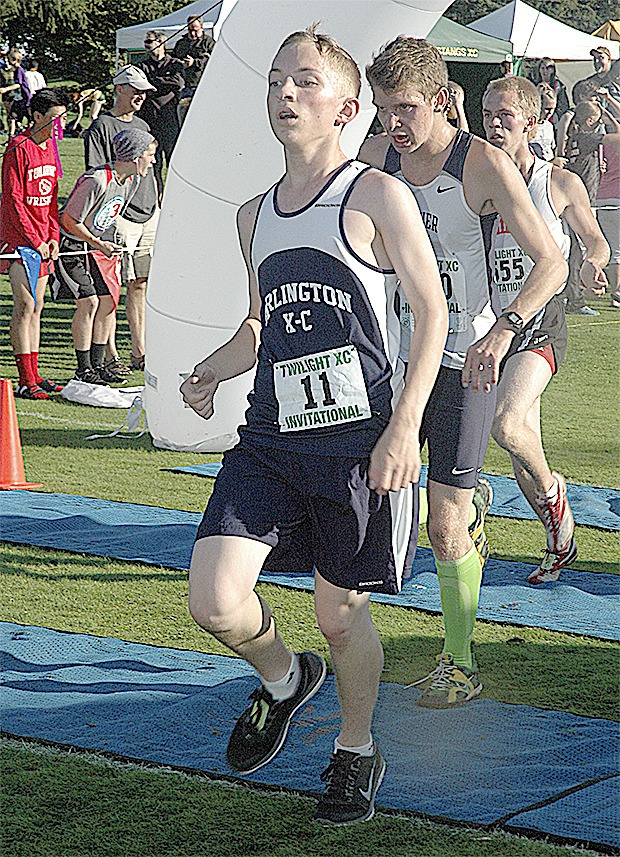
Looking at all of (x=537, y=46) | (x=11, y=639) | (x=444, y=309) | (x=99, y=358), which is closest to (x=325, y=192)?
(x=444, y=309)

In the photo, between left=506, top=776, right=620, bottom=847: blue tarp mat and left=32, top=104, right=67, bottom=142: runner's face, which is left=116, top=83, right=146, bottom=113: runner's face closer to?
left=32, top=104, right=67, bottom=142: runner's face

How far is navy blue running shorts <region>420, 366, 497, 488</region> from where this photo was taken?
4113mm

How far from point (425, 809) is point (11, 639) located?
6.83 ft

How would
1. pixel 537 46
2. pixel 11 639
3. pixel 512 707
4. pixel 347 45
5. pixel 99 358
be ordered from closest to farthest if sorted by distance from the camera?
pixel 512 707, pixel 11 639, pixel 347 45, pixel 99 358, pixel 537 46

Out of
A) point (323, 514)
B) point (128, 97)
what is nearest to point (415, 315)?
point (323, 514)

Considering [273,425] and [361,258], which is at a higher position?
[361,258]

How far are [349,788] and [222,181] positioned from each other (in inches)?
207

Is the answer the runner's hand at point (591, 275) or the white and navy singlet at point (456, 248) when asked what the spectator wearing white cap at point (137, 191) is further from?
the white and navy singlet at point (456, 248)

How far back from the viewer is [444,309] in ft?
10.7

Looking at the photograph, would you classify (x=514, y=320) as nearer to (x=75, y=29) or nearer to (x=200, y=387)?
(x=200, y=387)

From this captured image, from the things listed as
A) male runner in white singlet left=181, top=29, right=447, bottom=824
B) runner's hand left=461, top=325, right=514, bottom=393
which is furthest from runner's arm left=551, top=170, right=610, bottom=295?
male runner in white singlet left=181, top=29, right=447, bottom=824

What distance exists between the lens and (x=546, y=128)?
14930 millimetres

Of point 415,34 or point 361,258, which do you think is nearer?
point 361,258

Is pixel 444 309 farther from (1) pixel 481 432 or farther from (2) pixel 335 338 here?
(1) pixel 481 432
